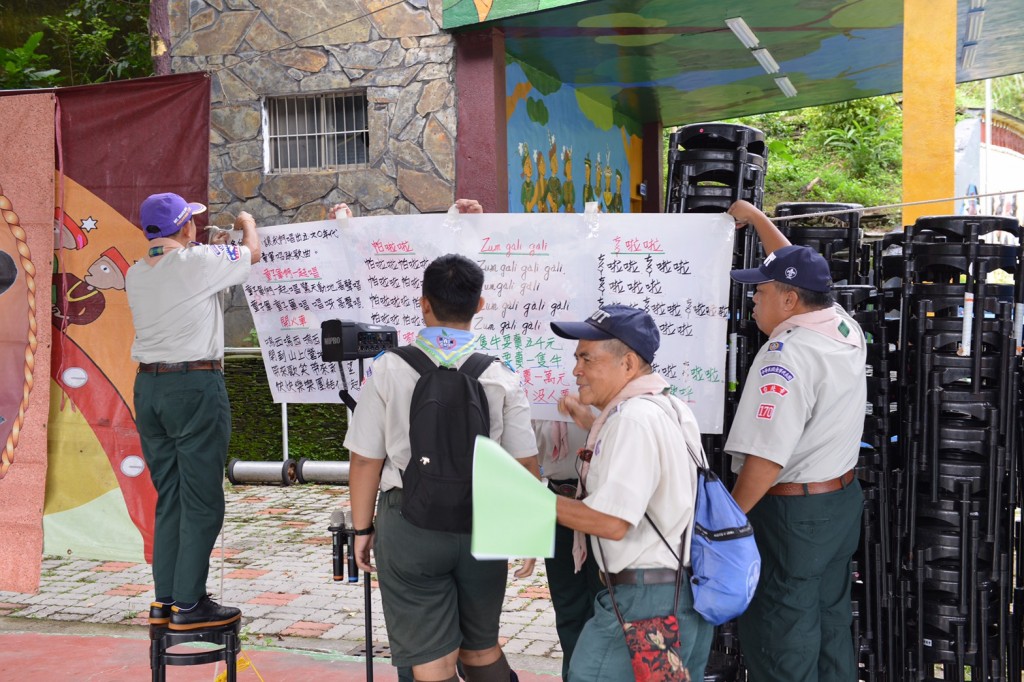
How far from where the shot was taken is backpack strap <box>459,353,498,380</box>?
132 inches

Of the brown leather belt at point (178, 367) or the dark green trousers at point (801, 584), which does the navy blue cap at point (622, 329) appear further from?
the brown leather belt at point (178, 367)

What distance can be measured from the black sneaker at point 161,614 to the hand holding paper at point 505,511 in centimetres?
241

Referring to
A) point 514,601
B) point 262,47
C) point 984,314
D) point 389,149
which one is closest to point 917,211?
point 984,314

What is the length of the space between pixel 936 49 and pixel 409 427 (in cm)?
537

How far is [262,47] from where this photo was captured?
383 inches

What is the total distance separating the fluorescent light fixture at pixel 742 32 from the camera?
9.29 meters

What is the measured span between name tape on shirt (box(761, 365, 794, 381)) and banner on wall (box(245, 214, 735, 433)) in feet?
1.60

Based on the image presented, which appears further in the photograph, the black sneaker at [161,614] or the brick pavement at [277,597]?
the brick pavement at [277,597]

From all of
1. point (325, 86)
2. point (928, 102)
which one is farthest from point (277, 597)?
point (928, 102)

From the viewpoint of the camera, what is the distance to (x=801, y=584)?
3.77m

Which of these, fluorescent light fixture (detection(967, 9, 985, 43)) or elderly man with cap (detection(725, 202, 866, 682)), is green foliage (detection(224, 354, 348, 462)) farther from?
fluorescent light fixture (detection(967, 9, 985, 43))

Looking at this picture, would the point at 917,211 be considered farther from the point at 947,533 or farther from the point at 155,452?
the point at 155,452

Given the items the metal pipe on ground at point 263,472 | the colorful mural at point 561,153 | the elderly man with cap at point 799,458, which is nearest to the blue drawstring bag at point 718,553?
the elderly man with cap at point 799,458

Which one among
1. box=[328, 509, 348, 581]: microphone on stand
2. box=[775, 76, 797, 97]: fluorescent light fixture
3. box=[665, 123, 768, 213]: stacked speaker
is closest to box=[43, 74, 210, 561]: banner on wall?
box=[328, 509, 348, 581]: microphone on stand
